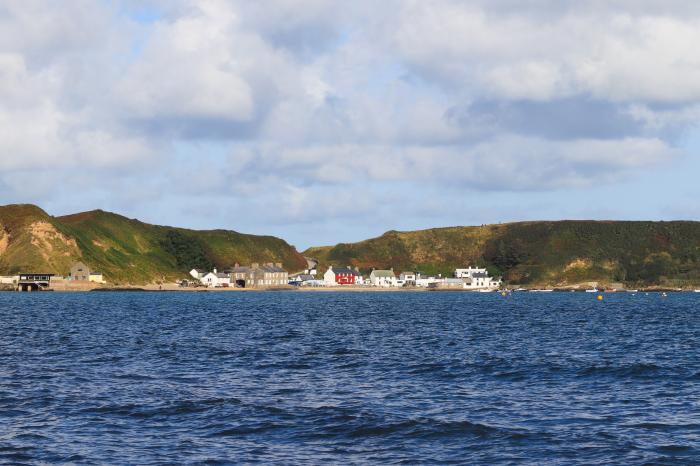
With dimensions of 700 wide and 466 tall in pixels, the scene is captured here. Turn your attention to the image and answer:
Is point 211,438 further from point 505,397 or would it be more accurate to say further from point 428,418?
point 505,397

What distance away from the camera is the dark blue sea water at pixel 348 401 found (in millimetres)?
27922

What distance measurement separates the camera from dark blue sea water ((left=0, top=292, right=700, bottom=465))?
27.9m

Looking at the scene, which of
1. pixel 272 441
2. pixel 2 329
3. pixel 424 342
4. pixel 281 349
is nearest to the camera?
pixel 272 441

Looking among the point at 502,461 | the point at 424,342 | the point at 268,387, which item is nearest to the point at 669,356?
the point at 424,342

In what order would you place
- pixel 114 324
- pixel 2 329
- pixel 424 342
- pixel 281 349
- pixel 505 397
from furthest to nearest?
pixel 114 324
pixel 2 329
pixel 424 342
pixel 281 349
pixel 505 397

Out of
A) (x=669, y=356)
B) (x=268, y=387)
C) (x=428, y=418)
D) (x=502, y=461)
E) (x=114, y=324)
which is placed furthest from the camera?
(x=114, y=324)

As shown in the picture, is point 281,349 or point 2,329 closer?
point 281,349

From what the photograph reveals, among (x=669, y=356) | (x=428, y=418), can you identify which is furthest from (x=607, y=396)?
(x=669, y=356)

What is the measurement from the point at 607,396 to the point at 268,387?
17.2 metres

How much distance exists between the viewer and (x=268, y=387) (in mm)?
41938

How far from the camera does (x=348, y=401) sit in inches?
1473

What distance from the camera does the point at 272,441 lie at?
2948cm

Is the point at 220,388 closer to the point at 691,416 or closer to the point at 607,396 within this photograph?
the point at 607,396

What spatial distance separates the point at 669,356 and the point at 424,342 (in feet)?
68.0
